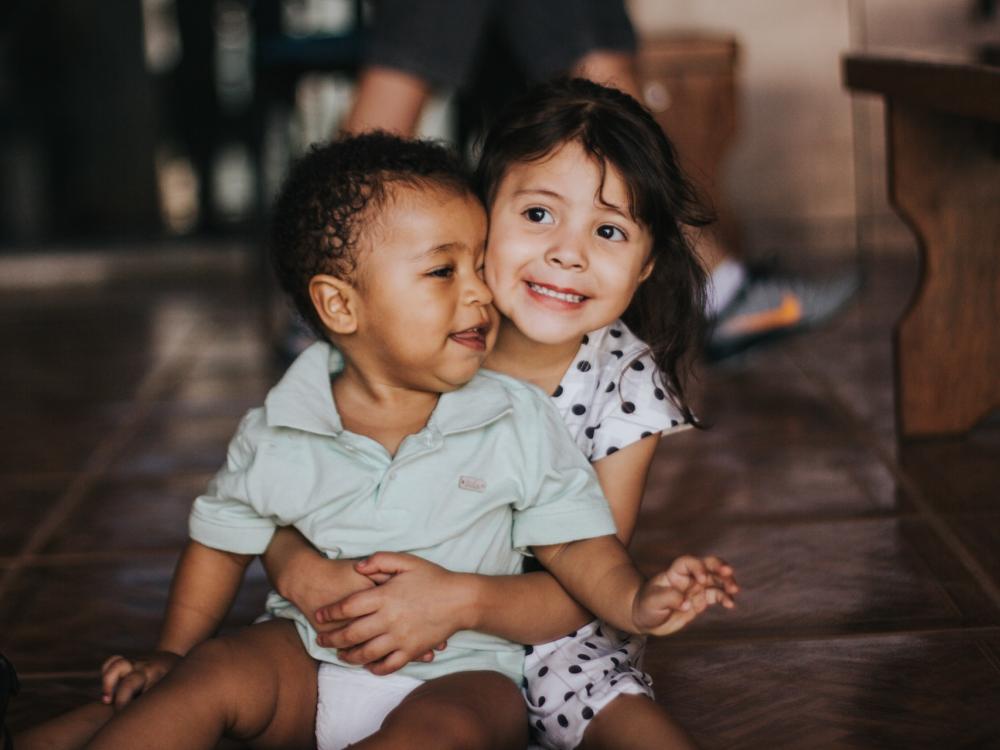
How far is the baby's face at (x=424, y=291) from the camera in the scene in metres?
1.21

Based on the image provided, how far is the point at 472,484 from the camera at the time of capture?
3.93 ft

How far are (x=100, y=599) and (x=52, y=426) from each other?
950mm

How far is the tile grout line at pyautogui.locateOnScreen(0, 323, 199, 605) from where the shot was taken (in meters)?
1.76

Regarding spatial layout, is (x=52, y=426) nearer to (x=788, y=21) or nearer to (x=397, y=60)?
(x=397, y=60)

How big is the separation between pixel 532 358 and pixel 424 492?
0.79ft

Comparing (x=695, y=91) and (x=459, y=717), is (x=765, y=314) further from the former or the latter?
(x=459, y=717)

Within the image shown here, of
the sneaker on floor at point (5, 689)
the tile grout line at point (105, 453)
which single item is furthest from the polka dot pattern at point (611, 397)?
the tile grout line at point (105, 453)

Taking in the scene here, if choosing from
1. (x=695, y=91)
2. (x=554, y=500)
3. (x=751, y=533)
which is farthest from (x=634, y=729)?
(x=695, y=91)

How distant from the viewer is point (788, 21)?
4.00m

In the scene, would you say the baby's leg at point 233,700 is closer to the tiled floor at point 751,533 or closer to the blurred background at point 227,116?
the tiled floor at point 751,533

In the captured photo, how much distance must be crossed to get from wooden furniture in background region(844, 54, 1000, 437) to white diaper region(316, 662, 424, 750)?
3.75 feet

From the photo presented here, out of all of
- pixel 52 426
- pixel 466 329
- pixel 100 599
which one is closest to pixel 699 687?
pixel 466 329

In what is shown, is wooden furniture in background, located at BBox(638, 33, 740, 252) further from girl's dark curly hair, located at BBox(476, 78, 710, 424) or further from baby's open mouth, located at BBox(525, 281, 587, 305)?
baby's open mouth, located at BBox(525, 281, 587, 305)

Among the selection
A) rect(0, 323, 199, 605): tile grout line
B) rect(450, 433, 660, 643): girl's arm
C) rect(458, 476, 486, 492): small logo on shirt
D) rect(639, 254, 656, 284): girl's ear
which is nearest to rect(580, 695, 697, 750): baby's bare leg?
rect(450, 433, 660, 643): girl's arm
